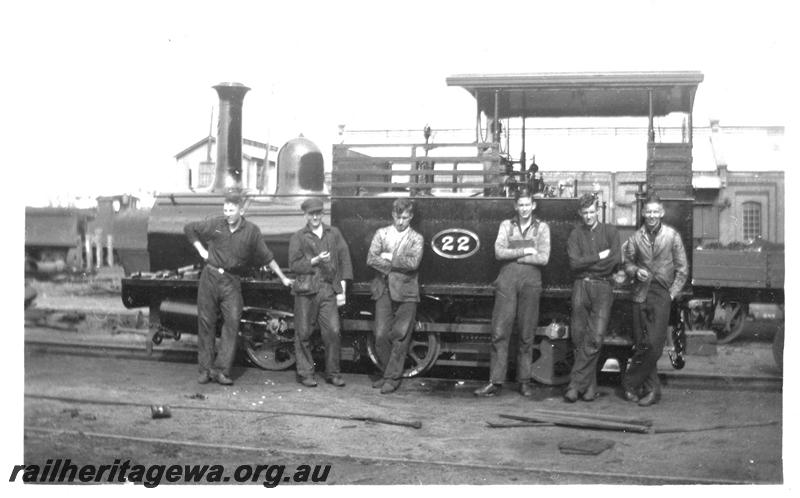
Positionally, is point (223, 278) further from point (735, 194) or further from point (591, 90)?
point (735, 194)

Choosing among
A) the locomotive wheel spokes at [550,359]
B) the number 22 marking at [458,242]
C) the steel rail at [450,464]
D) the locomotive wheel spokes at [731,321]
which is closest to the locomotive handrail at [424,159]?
the number 22 marking at [458,242]

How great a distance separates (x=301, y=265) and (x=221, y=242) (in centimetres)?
81

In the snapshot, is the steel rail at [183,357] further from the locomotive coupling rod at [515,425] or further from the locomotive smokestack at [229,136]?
the locomotive smokestack at [229,136]

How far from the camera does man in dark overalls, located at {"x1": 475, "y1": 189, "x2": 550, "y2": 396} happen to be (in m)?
7.37

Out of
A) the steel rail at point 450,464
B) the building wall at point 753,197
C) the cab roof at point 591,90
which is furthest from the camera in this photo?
the building wall at point 753,197

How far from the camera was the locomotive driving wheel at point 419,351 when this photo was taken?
319 inches

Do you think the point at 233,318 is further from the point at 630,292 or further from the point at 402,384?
the point at 630,292

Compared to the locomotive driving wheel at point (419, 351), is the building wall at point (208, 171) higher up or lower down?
higher up

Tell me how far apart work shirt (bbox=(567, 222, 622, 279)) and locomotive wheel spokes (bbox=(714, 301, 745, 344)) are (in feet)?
17.7

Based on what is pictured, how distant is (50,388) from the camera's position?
742 centimetres

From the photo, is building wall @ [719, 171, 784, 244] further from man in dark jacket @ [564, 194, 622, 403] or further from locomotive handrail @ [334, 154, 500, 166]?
locomotive handrail @ [334, 154, 500, 166]

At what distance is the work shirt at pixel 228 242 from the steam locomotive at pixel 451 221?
648 millimetres

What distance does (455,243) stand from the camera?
7922 mm

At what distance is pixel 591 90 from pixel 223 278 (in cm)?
397
